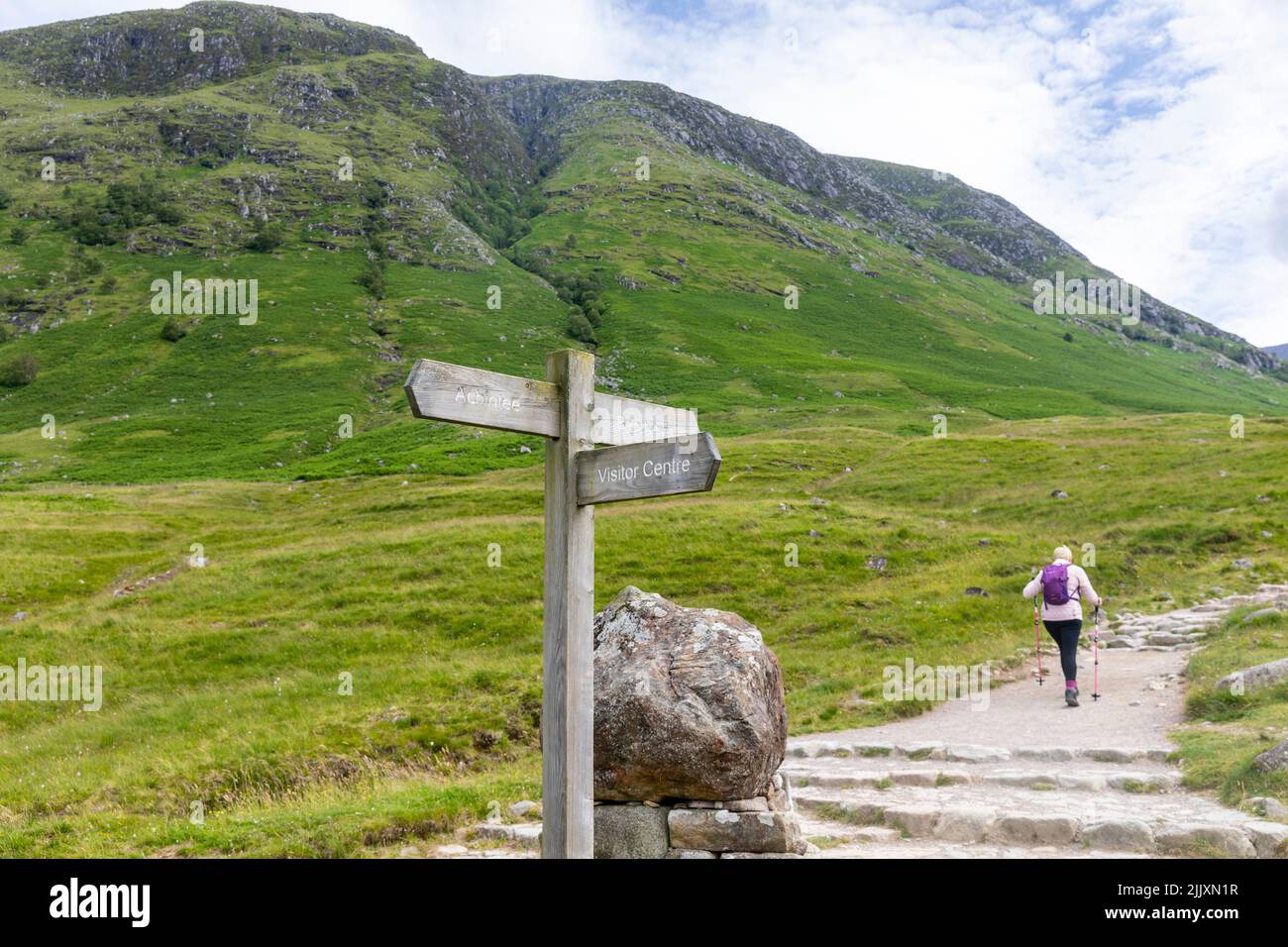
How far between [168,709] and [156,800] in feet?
28.1

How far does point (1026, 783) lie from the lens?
13.8 meters

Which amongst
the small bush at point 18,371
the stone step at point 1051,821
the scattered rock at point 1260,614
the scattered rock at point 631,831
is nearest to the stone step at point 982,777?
the stone step at point 1051,821

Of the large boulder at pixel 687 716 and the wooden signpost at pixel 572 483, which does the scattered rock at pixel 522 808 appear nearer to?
the large boulder at pixel 687 716

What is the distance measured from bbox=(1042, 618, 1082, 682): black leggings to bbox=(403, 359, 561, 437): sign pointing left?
584 inches

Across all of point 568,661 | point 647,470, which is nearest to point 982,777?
point 568,661

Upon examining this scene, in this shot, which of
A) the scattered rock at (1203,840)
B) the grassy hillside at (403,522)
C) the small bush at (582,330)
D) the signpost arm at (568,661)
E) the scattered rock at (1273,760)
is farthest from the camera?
the small bush at (582,330)

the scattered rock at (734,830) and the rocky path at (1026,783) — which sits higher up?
the scattered rock at (734,830)

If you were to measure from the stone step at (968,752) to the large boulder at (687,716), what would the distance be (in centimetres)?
595

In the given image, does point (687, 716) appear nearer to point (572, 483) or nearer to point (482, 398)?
point (572, 483)

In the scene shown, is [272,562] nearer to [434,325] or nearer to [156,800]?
[156,800]

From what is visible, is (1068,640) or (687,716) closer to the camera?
(687,716)

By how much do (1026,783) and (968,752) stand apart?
2.08 m

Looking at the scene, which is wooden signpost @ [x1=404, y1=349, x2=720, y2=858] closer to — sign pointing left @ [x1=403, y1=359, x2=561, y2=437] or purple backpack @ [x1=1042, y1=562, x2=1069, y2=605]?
sign pointing left @ [x1=403, y1=359, x2=561, y2=437]

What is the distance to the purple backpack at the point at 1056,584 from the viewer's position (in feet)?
62.3
